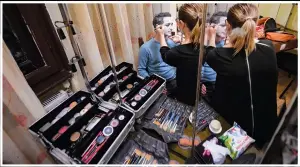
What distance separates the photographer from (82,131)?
2.43 feet

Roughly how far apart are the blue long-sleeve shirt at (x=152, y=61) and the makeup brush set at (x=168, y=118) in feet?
1.05

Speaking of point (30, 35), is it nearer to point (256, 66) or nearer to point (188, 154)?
point (188, 154)

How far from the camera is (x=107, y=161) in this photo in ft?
2.25

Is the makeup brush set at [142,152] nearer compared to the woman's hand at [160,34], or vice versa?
the makeup brush set at [142,152]

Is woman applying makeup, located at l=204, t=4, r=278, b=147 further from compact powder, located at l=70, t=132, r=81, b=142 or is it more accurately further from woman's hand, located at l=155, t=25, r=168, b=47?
compact powder, located at l=70, t=132, r=81, b=142

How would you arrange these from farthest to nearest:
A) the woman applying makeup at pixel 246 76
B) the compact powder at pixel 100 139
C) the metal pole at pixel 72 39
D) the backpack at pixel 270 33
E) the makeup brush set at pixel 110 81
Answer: the backpack at pixel 270 33
the makeup brush set at pixel 110 81
the woman applying makeup at pixel 246 76
the compact powder at pixel 100 139
the metal pole at pixel 72 39

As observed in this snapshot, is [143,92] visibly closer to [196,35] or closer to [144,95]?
[144,95]

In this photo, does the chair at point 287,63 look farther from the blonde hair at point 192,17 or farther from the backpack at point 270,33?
the blonde hair at point 192,17

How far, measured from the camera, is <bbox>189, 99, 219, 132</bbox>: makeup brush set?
0.85 m

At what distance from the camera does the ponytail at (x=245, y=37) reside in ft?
2.52

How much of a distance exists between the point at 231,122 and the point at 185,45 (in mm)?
473

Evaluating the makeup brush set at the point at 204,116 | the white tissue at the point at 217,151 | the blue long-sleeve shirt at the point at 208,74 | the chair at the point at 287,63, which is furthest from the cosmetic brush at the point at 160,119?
the chair at the point at 287,63

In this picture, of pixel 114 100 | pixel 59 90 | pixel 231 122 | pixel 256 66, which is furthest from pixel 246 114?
pixel 59 90

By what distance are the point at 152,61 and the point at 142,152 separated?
0.69m
